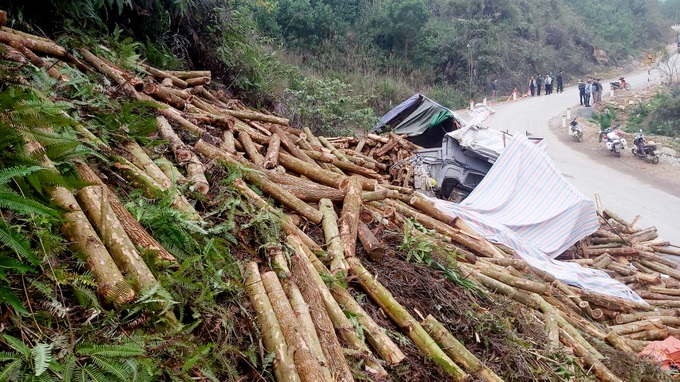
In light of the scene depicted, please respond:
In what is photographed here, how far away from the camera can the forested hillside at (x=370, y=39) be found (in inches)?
284

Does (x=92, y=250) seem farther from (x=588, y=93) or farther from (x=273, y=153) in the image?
(x=588, y=93)

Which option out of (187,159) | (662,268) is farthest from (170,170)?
(662,268)

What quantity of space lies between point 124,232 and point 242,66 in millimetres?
6361

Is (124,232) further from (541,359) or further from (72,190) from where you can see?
(541,359)

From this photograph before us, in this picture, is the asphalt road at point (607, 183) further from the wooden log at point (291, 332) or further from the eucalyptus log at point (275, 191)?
the wooden log at point (291, 332)

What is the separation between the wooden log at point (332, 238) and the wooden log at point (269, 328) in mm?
742

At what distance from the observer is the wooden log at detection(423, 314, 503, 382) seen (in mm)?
3205

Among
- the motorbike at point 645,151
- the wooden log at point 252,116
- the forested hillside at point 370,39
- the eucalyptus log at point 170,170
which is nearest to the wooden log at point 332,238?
the eucalyptus log at point 170,170

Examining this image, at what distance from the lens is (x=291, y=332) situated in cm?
263

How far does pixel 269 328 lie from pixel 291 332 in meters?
0.12

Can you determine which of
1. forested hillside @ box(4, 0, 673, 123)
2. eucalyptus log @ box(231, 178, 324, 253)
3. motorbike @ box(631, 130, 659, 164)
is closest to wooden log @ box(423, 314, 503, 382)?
eucalyptus log @ box(231, 178, 324, 253)

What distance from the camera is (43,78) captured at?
3693 mm

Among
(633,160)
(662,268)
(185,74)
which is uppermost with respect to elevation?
(185,74)

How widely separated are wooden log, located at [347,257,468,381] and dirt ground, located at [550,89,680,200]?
12.6m
